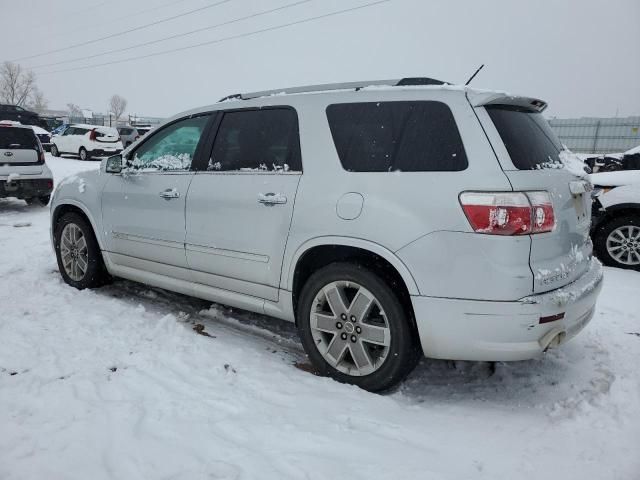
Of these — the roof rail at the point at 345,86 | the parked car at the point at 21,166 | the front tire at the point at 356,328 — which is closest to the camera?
the front tire at the point at 356,328

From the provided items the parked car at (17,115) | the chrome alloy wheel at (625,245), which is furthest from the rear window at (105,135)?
the chrome alloy wheel at (625,245)

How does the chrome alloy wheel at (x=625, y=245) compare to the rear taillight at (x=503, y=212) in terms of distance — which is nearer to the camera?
the rear taillight at (x=503, y=212)

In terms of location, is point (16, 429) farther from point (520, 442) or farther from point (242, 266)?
point (520, 442)

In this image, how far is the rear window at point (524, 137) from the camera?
2568mm

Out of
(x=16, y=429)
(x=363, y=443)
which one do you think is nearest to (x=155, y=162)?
(x=16, y=429)

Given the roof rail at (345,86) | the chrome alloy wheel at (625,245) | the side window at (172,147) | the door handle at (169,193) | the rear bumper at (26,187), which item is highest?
the roof rail at (345,86)

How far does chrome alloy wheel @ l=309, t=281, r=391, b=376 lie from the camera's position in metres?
2.79

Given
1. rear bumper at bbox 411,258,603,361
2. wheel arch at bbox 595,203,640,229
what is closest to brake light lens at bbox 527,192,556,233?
rear bumper at bbox 411,258,603,361

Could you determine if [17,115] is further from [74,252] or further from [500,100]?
[500,100]

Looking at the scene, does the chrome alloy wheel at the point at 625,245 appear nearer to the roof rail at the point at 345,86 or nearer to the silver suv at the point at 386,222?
the silver suv at the point at 386,222

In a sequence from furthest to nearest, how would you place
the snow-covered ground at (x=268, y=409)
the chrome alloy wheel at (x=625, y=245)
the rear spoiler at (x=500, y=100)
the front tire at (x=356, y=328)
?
1. the chrome alloy wheel at (x=625, y=245)
2. the front tire at (x=356, y=328)
3. the rear spoiler at (x=500, y=100)
4. the snow-covered ground at (x=268, y=409)

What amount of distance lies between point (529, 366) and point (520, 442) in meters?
0.96

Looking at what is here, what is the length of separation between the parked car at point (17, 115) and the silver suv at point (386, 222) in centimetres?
2789

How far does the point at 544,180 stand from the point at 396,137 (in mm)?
864
